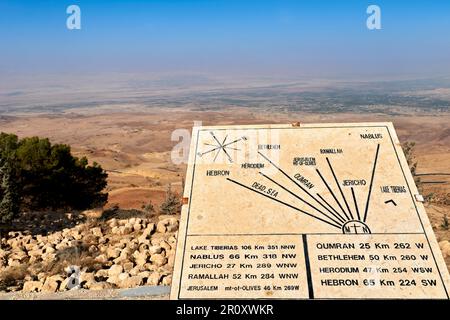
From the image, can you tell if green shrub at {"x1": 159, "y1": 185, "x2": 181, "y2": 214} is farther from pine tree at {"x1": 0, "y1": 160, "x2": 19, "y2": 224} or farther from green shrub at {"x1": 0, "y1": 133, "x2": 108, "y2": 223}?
green shrub at {"x1": 0, "y1": 133, "x2": 108, "y2": 223}

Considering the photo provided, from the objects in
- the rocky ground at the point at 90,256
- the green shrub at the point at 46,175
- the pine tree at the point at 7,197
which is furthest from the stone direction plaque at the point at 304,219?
the green shrub at the point at 46,175

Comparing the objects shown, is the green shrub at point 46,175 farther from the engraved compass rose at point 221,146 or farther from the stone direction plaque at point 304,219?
the stone direction plaque at point 304,219

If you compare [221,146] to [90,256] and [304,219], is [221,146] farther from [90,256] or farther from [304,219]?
[90,256]

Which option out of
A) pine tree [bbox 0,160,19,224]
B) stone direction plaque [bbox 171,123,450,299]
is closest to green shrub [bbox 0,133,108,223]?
pine tree [bbox 0,160,19,224]

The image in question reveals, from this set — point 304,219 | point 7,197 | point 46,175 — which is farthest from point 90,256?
point 46,175
